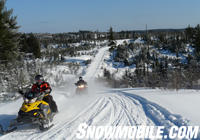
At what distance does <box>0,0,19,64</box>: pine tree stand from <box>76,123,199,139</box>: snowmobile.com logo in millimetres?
13305

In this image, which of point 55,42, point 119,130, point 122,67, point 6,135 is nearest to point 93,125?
point 119,130

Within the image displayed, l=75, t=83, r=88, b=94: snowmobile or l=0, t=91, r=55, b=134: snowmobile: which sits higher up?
l=0, t=91, r=55, b=134: snowmobile

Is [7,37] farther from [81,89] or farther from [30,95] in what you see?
[30,95]

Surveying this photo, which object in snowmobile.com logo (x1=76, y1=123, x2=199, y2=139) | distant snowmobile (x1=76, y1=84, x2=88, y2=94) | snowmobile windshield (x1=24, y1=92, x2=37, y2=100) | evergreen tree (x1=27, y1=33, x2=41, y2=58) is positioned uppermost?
evergreen tree (x1=27, y1=33, x2=41, y2=58)

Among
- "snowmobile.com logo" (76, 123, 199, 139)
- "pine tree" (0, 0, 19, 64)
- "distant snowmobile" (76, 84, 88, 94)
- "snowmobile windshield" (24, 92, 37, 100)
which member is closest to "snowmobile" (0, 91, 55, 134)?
"snowmobile windshield" (24, 92, 37, 100)

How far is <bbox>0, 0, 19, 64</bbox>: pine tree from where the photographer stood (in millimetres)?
16359

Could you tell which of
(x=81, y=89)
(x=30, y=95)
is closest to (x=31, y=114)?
(x=30, y=95)

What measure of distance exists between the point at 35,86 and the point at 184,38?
122 meters

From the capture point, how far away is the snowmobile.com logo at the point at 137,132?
15.8 ft

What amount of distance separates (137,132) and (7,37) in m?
15.3

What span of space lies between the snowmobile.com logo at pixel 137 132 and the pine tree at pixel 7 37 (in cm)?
1331

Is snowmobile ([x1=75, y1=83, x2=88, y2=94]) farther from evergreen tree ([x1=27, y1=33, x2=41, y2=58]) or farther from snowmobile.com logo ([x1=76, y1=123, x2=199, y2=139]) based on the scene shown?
evergreen tree ([x1=27, y1=33, x2=41, y2=58])

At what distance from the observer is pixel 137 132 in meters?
5.33

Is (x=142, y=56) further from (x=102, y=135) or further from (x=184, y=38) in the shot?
(x=102, y=135)
